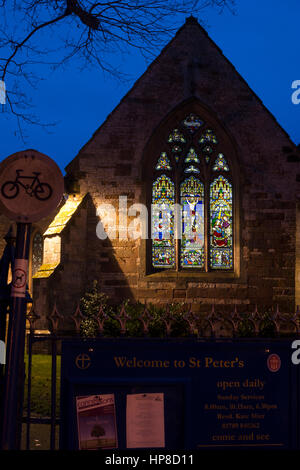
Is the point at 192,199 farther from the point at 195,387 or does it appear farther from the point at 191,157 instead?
the point at 195,387

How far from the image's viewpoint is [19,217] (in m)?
4.08

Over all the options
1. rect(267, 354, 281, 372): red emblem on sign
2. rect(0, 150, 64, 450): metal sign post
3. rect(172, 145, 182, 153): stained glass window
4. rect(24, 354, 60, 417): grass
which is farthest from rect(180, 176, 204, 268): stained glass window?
rect(0, 150, 64, 450): metal sign post

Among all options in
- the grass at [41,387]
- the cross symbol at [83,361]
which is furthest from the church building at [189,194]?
the cross symbol at [83,361]

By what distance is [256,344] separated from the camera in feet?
14.7

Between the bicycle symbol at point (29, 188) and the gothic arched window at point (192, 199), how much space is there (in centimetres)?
971

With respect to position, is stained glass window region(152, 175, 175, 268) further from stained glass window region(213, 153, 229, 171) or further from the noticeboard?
the noticeboard

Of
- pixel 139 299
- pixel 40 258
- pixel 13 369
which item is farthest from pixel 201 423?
pixel 40 258

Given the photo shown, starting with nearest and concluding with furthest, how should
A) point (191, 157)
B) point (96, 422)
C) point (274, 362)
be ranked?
point (96, 422) < point (274, 362) < point (191, 157)

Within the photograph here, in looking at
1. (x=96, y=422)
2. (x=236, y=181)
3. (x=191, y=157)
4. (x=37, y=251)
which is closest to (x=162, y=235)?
(x=191, y=157)

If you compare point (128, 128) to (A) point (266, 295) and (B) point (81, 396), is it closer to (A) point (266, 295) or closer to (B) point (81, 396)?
(A) point (266, 295)

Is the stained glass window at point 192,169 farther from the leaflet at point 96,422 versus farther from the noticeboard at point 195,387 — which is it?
the leaflet at point 96,422

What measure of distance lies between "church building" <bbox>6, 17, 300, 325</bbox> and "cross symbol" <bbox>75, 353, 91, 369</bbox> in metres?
8.85

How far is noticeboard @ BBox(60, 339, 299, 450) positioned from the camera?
4.33 metres

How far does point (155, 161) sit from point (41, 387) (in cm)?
685
